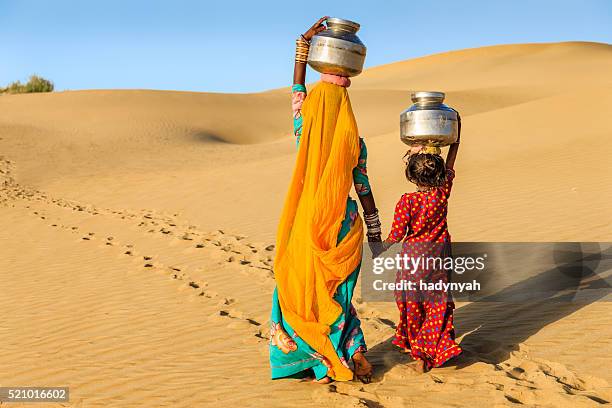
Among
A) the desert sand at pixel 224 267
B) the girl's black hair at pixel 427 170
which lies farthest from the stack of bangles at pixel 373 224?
the desert sand at pixel 224 267

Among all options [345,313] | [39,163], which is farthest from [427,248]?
[39,163]

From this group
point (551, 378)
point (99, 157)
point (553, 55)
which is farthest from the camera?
point (553, 55)

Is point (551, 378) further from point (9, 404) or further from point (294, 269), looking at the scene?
point (9, 404)

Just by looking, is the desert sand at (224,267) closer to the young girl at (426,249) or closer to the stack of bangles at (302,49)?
the young girl at (426,249)

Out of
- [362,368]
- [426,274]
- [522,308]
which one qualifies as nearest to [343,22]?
[426,274]

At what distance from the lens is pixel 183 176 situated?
19156 mm

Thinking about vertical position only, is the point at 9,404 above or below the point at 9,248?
below

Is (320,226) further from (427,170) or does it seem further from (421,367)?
(421,367)

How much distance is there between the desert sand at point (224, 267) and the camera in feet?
16.0

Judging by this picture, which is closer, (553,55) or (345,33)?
(345,33)

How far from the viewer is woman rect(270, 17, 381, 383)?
4.38m

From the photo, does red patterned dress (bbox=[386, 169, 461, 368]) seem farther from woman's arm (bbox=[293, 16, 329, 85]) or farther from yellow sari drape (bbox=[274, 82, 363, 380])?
woman's arm (bbox=[293, 16, 329, 85])

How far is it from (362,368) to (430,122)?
1.80m

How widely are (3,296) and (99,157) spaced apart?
16.7 metres
